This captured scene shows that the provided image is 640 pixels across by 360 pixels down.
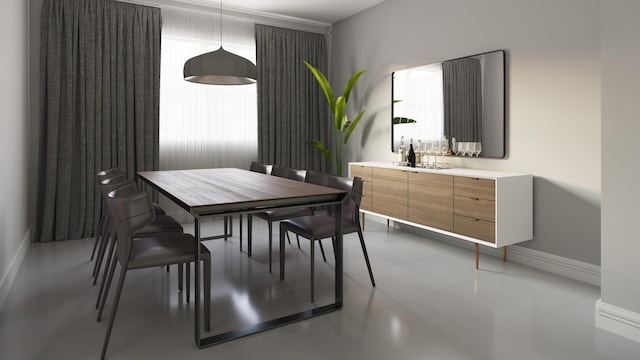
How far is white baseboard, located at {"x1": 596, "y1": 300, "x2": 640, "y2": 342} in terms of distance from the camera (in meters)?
2.41

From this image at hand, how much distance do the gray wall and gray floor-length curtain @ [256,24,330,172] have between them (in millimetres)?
4309

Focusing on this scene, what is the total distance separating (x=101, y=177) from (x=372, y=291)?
2.33 metres

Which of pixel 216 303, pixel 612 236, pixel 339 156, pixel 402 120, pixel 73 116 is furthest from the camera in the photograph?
pixel 339 156

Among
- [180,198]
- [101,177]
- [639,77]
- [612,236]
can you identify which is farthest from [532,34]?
[101,177]

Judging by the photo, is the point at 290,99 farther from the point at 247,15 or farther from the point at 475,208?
the point at 475,208

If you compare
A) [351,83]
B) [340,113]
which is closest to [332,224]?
[340,113]

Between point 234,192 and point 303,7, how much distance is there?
12.4 ft

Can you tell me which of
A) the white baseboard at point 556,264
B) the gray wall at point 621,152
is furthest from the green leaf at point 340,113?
the gray wall at point 621,152

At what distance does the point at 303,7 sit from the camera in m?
5.72

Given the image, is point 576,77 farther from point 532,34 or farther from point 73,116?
point 73,116

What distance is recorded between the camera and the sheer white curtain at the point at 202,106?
5422 mm

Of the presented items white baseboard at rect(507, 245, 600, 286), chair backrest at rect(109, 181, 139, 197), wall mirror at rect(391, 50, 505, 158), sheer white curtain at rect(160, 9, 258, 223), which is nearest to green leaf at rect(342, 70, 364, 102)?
wall mirror at rect(391, 50, 505, 158)

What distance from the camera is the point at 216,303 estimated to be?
9.54 ft

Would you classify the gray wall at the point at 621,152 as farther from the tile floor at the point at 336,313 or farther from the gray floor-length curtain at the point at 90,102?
the gray floor-length curtain at the point at 90,102
